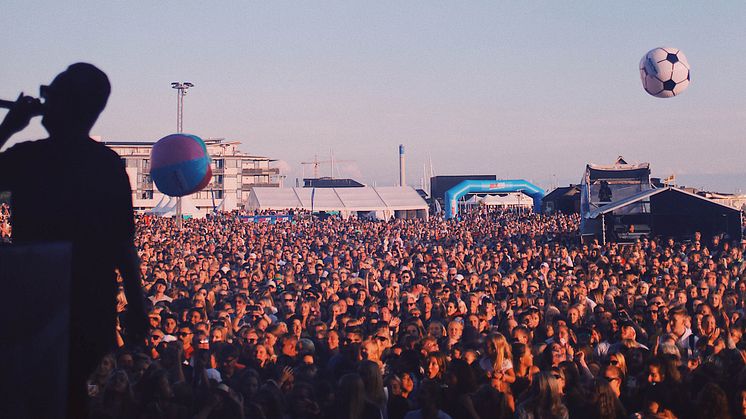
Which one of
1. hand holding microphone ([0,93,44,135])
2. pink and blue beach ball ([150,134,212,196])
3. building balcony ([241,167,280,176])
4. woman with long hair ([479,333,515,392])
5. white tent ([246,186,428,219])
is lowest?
woman with long hair ([479,333,515,392])

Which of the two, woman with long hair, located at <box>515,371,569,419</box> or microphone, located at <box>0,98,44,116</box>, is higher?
microphone, located at <box>0,98,44,116</box>

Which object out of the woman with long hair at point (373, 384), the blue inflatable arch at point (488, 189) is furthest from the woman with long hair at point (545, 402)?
the blue inflatable arch at point (488, 189)

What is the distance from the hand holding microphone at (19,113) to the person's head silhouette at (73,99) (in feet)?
0.22

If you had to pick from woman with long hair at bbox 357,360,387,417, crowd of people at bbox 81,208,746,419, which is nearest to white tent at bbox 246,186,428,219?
crowd of people at bbox 81,208,746,419

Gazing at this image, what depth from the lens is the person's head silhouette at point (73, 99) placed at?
95.8 inches

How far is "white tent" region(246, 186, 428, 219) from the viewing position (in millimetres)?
50562

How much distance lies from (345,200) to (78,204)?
50.4 metres

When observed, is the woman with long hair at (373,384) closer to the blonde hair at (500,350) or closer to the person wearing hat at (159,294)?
the blonde hair at (500,350)

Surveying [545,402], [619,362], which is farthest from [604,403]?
[619,362]

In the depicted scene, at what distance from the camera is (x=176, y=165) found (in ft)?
41.3

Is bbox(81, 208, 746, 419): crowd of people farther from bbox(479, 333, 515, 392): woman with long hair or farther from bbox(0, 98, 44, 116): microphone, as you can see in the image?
bbox(0, 98, 44, 116): microphone

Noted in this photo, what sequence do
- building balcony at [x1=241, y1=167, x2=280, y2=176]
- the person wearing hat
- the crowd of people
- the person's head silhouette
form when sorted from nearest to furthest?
1. the person's head silhouette
2. the crowd of people
3. the person wearing hat
4. building balcony at [x1=241, y1=167, x2=280, y2=176]

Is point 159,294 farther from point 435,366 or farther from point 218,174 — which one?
point 218,174

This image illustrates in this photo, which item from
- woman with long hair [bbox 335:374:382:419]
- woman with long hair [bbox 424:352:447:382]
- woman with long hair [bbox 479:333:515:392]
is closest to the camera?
woman with long hair [bbox 335:374:382:419]
